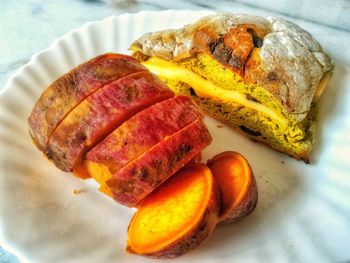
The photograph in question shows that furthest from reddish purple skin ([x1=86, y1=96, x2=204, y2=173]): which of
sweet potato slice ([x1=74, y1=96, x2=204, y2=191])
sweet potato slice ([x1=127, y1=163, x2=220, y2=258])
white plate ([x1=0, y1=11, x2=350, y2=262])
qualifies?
white plate ([x1=0, y1=11, x2=350, y2=262])

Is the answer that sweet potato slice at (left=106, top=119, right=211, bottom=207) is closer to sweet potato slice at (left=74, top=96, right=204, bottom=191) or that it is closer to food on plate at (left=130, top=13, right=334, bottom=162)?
sweet potato slice at (left=74, top=96, right=204, bottom=191)

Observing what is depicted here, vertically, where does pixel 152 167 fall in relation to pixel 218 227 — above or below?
above

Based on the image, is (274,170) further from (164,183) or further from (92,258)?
(92,258)

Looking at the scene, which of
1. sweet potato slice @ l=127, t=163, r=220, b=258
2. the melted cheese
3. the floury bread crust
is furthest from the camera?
the melted cheese

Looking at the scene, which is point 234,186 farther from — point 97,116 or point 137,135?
point 97,116

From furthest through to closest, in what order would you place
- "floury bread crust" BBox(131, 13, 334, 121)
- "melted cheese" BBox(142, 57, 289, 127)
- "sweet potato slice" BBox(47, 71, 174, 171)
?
→ "melted cheese" BBox(142, 57, 289, 127)
"floury bread crust" BBox(131, 13, 334, 121)
"sweet potato slice" BBox(47, 71, 174, 171)

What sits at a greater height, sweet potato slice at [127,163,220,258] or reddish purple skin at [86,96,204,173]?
reddish purple skin at [86,96,204,173]

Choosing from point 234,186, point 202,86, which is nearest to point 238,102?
point 202,86
